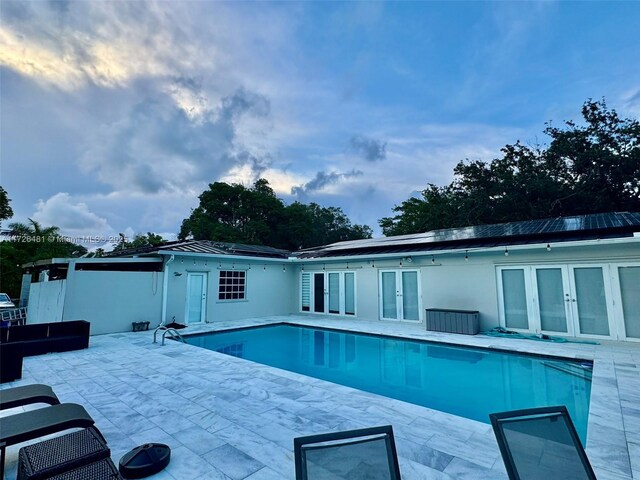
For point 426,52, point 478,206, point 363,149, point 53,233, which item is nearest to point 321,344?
point 426,52

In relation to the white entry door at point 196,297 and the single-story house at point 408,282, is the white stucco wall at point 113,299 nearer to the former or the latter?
the single-story house at point 408,282

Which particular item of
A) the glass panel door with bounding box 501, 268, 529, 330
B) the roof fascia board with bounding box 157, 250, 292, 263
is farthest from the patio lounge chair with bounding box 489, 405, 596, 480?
the roof fascia board with bounding box 157, 250, 292, 263

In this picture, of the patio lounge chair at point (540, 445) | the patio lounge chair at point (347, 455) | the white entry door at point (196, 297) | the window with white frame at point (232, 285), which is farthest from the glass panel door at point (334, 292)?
the patio lounge chair at point (347, 455)

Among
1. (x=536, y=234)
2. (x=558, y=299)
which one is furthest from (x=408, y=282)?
(x=558, y=299)

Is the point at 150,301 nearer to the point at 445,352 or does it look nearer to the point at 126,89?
the point at 126,89

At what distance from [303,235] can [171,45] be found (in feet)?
71.7

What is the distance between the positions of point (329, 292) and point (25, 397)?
1091cm

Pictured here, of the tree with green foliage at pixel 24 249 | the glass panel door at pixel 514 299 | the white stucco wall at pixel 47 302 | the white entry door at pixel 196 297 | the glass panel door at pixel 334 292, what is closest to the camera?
the white stucco wall at pixel 47 302

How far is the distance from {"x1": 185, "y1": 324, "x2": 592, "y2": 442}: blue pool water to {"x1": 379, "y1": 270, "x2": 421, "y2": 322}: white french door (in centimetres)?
226

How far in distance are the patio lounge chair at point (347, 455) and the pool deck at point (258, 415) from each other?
99 cm

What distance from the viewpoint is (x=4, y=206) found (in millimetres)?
18719

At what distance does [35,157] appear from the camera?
680cm

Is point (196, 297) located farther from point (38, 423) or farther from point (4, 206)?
point (4, 206)

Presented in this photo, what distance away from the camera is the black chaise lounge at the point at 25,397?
310 cm
